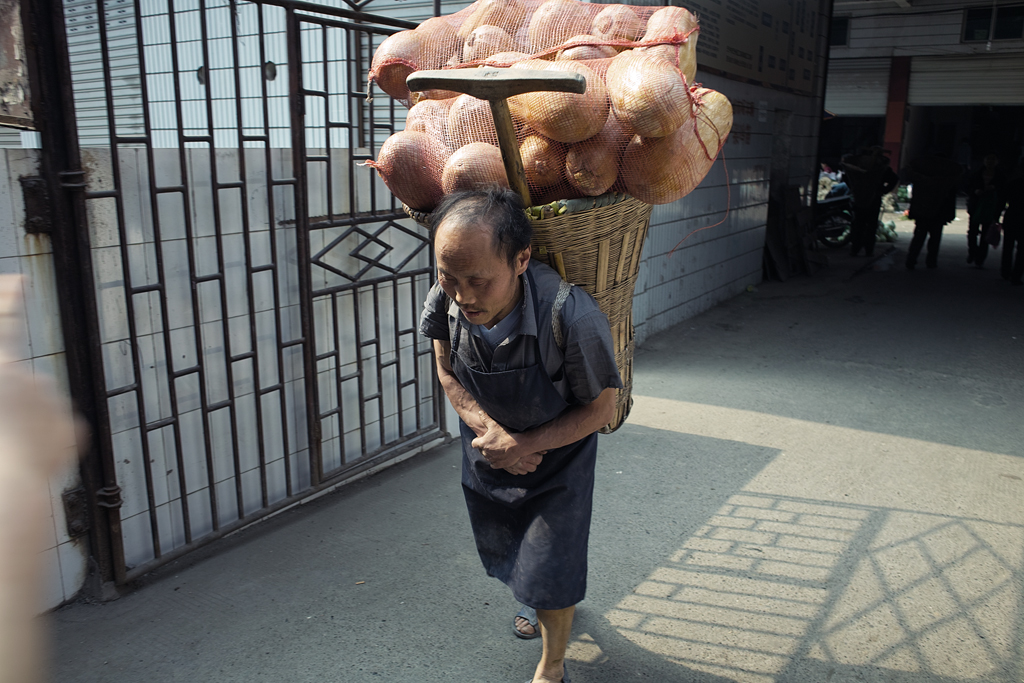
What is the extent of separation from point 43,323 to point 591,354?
6.30 ft

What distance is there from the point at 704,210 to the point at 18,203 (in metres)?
6.12

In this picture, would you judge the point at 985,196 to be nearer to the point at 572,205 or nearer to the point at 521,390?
the point at 572,205

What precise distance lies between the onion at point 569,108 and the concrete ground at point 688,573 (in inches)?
69.0

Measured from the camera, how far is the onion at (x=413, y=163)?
1997mm

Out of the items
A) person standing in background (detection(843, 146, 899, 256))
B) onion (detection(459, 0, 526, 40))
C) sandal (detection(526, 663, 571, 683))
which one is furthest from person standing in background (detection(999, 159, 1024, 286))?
sandal (detection(526, 663, 571, 683))

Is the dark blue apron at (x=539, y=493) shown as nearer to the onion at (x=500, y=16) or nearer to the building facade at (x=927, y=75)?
the onion at (x=500, y=16)

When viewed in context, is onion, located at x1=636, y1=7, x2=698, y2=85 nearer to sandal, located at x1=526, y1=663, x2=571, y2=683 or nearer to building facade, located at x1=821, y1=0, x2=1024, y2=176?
sandal, located at x1=526, y1=663, x2=571, y2=683

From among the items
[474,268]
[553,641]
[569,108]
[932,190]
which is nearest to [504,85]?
[569,108]

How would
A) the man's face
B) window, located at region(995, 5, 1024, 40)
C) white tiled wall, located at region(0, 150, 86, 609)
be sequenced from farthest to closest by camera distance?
window, located at region(995, 5, 1024, 40), white tiled wall, located at region(0, 150, 86, 609), the man's face

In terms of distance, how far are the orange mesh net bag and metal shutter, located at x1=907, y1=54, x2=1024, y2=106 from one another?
62.4 feet

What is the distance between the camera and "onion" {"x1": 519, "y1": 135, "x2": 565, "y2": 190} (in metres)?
1.97

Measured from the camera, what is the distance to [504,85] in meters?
1.68

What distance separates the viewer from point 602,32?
208 cm

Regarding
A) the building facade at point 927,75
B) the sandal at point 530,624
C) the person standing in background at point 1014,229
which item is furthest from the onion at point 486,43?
the building facade at point 927,75
